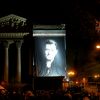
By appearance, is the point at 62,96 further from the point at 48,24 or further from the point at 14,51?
the point at 14,51

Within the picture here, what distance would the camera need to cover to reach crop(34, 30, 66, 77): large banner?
197ft

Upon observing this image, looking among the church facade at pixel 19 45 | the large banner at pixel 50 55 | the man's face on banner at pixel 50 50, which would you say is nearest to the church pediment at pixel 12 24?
the church facade at pixel 19 45

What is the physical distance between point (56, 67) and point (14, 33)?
892cm

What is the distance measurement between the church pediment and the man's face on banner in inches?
241

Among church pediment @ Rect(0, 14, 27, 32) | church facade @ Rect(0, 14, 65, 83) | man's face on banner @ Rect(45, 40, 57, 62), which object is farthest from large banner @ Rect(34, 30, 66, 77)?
church pediment @ Rect(0, 14, 27, 32)

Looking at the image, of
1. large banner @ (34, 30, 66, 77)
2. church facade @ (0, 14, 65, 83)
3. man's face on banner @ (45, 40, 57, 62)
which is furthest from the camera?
church facade @ (0, 14, 65, 83)

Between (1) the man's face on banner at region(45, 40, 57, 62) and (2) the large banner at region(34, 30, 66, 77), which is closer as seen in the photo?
(2) the large banner at region(34, 30, 66, 77)

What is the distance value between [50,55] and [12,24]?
805 centimetres

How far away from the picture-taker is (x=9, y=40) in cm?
6662

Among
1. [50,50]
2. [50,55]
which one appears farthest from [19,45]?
[50,50]

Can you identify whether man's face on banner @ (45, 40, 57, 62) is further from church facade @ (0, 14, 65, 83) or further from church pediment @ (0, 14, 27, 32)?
church pediment @ (0, 14, 27, 32)

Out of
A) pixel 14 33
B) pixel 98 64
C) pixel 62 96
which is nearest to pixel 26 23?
pixel 14 33

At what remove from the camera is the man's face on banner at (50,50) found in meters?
60.3

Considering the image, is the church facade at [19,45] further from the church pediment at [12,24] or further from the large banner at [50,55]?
the large banner at [50,55]
